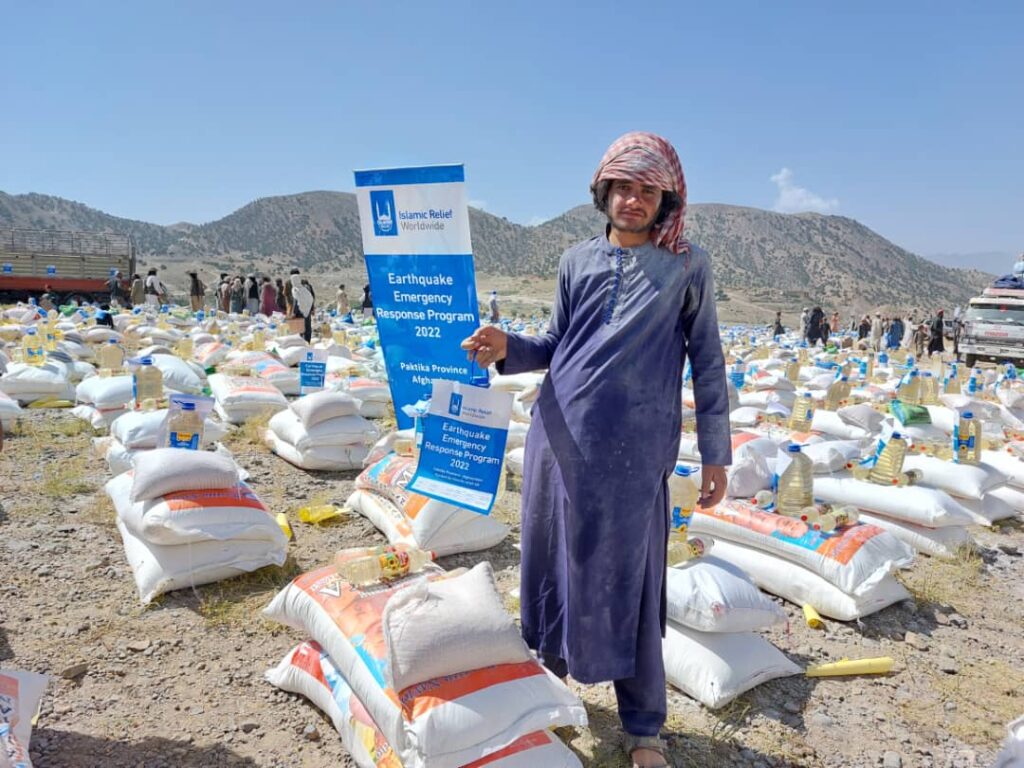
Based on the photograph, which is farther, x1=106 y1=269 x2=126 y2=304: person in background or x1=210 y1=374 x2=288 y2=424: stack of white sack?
x1=106 y1=269 x2=126 y2=304: person in background

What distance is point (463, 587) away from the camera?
5.78 ft

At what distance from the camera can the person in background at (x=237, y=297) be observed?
15430 mm

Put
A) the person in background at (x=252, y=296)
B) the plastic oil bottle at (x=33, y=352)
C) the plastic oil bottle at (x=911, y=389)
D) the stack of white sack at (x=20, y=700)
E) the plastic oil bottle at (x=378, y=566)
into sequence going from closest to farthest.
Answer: the stack of white sack at (x=20, y=700), the plastic oil bottle at (x=378, y=566), the plastic oil bottle at (x=33, y=352), the plastic oil bottle at (x=911, y=389), the person in background at (x=252, y=296)

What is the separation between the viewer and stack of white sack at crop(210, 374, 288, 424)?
552cm

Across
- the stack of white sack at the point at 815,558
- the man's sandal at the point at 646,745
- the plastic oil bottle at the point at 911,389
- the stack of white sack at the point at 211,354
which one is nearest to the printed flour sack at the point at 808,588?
the stack of white sack at the point at 815,558

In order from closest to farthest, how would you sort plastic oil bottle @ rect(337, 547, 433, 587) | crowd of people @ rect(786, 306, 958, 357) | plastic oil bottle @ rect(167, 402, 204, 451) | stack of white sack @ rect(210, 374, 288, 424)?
plastic oil bottle @ rect(337, 547, 433, 587) → plastic oil bottle @ rect(167, 402, 204, 451) → stack of white sack @ rect(210, 374, 288, 424) → crowd of people @ rect(786, 306, 958, 357)

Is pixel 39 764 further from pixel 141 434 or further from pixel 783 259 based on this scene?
pixel 783 259

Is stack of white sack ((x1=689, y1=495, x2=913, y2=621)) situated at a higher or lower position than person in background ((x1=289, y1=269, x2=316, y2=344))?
lower

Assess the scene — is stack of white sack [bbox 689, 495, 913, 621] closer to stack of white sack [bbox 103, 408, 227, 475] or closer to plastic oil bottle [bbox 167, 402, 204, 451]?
plastic oil bottle [bbox 167, 402, 204, 451]

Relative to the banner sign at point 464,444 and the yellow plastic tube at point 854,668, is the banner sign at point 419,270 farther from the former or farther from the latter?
the yellow plastic tube at point 854,668

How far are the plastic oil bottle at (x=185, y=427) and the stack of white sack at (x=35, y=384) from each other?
3.94 metres

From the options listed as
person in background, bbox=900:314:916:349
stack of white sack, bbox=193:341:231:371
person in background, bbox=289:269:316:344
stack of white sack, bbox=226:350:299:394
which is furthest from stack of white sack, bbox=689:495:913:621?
person in background, bbox=900:314:916:349

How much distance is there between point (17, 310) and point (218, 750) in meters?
12.4

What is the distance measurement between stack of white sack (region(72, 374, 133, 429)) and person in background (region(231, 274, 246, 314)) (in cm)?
1076
